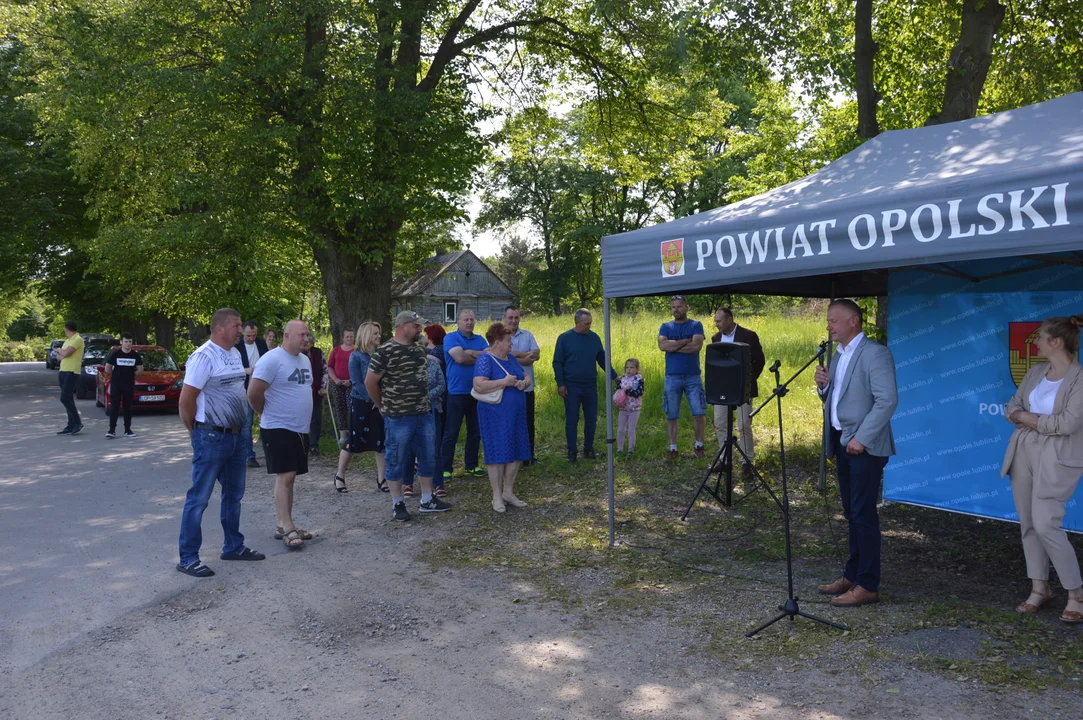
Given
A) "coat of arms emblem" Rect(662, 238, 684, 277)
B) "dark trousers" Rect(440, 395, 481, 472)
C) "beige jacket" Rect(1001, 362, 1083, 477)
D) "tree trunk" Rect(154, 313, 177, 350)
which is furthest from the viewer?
"tree trunk" Rect(154, 313, 177, 350)

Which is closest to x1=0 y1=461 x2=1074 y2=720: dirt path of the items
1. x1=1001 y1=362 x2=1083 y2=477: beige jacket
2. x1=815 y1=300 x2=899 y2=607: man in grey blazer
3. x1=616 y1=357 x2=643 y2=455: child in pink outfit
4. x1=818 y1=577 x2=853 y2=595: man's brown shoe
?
x1=815 y1=300 x2=899 y2=607: man in grey blazer

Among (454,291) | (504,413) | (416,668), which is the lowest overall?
(416,668)

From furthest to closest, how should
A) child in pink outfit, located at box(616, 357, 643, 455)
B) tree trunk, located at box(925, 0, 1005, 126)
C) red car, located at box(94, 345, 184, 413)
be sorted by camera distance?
red car, located at box(94, 345, 184, 413) → child in pink outfit, located at box(616, 357, 643, 455) → tree trunk, located at box(925, 0, 1005, 126)

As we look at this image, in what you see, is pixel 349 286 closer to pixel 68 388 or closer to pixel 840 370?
pixel 68 388

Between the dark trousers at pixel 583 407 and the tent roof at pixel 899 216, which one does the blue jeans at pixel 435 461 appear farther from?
the tent roof at pixel 899 216

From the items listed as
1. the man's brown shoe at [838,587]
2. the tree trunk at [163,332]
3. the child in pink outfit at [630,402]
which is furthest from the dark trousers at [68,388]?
the tree trunk at [163,332]

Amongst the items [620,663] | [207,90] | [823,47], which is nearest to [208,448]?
[620,663]

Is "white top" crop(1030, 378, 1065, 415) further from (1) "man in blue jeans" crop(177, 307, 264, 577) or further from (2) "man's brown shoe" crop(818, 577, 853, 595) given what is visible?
(1) "man in blue jeans" crop(177, 307, 264, 577)

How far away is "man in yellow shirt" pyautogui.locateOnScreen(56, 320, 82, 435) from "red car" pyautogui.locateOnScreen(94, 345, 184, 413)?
10.4 feet

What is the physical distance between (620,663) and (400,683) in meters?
1.20

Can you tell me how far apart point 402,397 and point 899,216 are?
4.63 metres

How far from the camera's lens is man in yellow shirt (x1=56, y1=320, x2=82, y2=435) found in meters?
14.7

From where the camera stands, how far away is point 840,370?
552 centimetres

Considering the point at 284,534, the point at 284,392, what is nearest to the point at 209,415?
the point at 284,392
